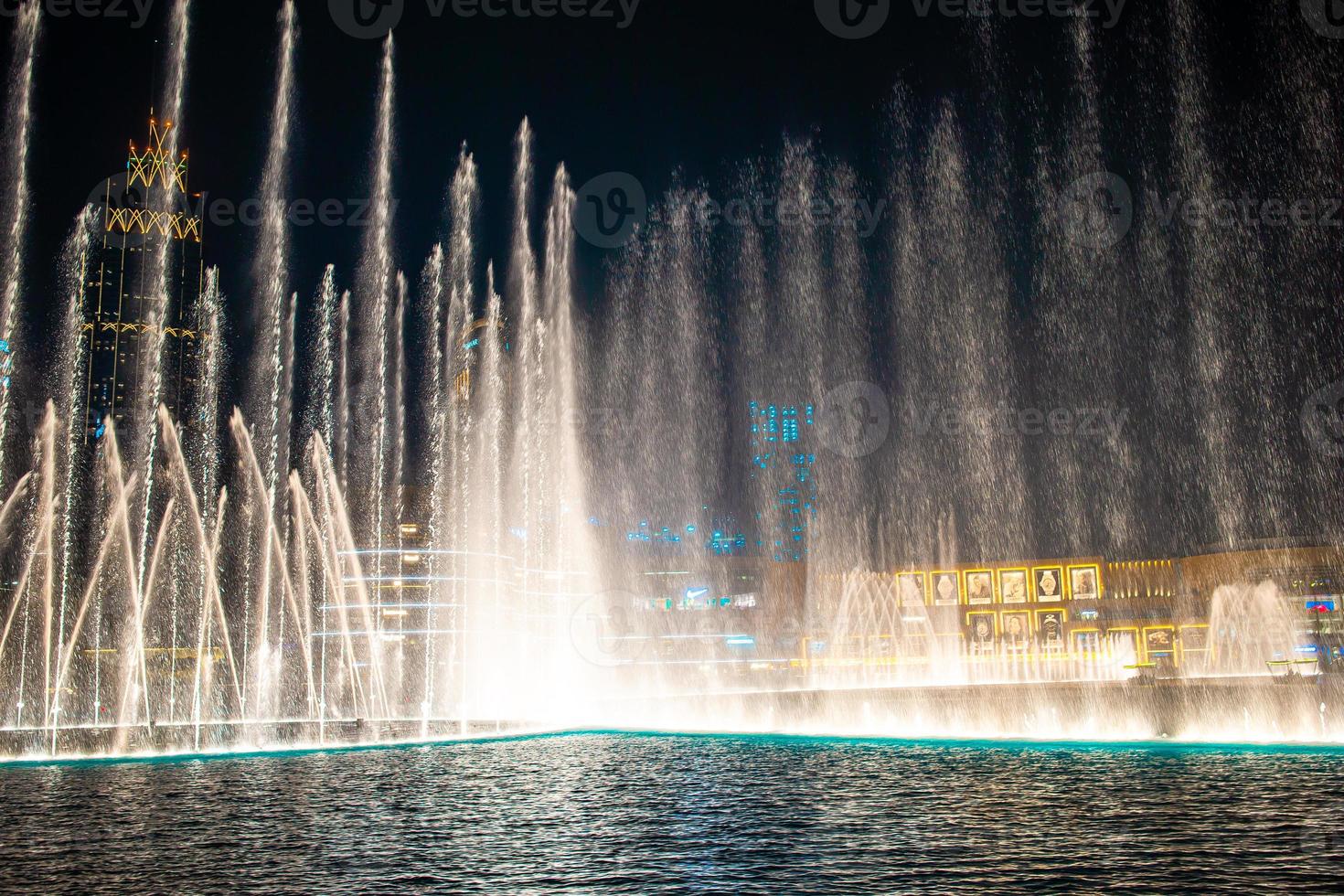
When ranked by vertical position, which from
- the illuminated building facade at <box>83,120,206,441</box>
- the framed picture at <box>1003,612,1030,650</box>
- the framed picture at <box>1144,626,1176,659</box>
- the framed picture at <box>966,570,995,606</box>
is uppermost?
the illuminated building facade at <box>83,120,206,441</box>

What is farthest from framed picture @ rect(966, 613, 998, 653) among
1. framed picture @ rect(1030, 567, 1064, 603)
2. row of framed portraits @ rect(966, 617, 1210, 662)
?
framed picture @ rect(1030, 567, 1064, 603)

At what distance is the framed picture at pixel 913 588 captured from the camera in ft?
255

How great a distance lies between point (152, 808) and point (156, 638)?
2008 inches

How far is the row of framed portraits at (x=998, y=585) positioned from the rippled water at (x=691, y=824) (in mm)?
54592

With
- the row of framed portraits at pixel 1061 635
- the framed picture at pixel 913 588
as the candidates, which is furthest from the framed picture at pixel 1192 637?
the framed picture at pixel 913 588

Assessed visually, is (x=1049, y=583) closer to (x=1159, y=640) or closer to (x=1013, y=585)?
(x=1013, y=585)

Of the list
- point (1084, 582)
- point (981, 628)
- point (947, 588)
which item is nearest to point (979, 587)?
point (947, 588)

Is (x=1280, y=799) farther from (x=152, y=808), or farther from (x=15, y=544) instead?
(x=15, y=544)

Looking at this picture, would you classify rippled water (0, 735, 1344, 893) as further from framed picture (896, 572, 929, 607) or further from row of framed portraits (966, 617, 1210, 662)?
row of framed portraits (966, 617, 1210, 662)

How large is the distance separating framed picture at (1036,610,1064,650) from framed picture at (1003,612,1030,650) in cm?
75

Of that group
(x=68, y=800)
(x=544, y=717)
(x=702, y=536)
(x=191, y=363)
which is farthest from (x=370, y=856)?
(x=702, y=536)

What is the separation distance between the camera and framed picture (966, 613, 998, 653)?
77.7 meters

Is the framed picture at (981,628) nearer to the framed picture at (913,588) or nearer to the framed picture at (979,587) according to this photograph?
the framed picture at (979,587)

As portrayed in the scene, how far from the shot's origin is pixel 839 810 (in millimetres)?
15570
